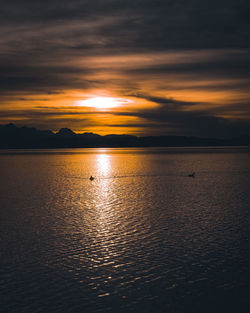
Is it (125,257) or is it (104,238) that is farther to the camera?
(104,238)

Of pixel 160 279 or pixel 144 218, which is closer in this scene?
pixel 160 279

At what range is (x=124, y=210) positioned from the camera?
152ft

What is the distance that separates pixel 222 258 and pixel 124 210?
Result: 21931mm

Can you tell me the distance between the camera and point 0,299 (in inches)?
760

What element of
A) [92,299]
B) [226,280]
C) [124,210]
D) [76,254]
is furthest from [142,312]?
[124,210]

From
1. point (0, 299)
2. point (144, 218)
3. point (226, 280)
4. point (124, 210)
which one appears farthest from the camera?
point (124, 210)

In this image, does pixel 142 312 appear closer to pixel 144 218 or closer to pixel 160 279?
pixel 160 279

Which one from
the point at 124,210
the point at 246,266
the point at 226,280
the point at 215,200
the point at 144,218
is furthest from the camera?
the point at 215,200

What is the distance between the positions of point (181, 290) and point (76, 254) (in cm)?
1020

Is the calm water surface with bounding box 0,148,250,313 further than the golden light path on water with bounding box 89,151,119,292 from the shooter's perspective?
No

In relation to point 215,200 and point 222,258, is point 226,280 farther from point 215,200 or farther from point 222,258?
point 215,200

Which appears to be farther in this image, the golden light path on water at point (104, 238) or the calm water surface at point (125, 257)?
the golden light path on water at point (104, 238)

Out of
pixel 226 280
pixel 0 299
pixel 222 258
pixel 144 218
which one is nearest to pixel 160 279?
pixel 226 280

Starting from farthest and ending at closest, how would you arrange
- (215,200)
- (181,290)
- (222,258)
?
(215,200) < (222,258) < (181,290)
